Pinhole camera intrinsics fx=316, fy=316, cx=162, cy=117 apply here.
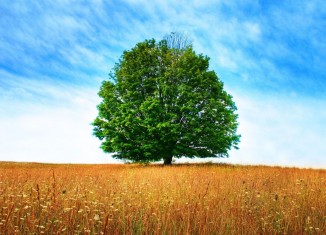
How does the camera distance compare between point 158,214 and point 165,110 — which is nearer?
point 158,214

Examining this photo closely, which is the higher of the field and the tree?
the tree

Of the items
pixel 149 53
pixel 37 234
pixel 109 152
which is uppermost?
pixel 149 53

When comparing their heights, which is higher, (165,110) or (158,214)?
(165,110)

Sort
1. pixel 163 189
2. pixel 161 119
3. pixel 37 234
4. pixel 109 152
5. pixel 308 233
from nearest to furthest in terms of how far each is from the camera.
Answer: pixel 37 234 → pixel 308 233 → pixel 163 189 → pixel 161 119 → pixel 109 152

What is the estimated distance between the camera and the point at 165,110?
25.4m

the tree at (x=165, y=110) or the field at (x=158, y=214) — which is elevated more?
the tree at (x=165, y=110)

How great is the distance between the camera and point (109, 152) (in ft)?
88.7

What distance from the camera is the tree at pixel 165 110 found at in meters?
25.0

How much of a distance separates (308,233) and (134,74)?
21.4 metres

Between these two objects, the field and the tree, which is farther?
the tree

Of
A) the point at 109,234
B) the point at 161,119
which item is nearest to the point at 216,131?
the point at 161,119

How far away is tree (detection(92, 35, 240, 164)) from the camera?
25.0 m

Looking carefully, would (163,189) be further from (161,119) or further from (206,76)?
(206,76)

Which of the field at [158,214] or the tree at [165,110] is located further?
the tree at [165,110]
